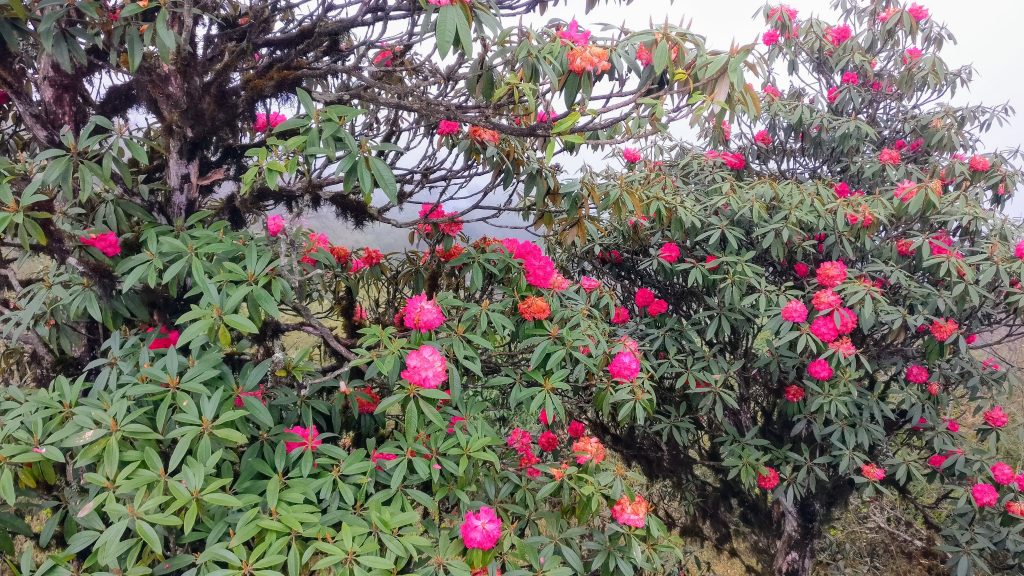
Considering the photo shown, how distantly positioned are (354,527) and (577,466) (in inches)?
32.1

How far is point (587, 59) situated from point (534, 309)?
776mm

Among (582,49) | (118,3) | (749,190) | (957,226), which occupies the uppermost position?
(118,3)

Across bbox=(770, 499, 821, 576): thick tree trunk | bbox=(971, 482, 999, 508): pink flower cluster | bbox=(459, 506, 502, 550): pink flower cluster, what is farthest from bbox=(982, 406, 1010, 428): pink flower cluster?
bbox=(459, 506, 502, 550): pink flower cluster

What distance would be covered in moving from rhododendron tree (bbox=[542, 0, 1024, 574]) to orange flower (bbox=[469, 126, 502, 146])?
0.32 metres

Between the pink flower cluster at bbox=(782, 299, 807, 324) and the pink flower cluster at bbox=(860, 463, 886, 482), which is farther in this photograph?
the pink flower cluster at bbox=(860, 463, 886, 482)

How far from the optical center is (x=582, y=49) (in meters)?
1.40

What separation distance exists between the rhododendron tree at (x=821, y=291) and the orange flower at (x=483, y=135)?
320 mm

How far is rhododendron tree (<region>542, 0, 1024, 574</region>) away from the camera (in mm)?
2547

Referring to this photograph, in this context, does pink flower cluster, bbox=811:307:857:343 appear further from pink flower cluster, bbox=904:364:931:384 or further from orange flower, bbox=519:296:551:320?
orange flower, bbox=519:296:551:320

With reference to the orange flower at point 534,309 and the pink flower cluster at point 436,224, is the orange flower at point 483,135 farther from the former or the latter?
the orange flower at point 534,309

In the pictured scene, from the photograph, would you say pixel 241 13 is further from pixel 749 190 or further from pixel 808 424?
pixel 808 424

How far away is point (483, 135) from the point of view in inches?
73.4

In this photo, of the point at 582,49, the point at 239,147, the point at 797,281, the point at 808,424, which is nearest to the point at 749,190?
the point at 797,281

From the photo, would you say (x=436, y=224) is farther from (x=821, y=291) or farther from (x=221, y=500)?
(x=821, y=291)
